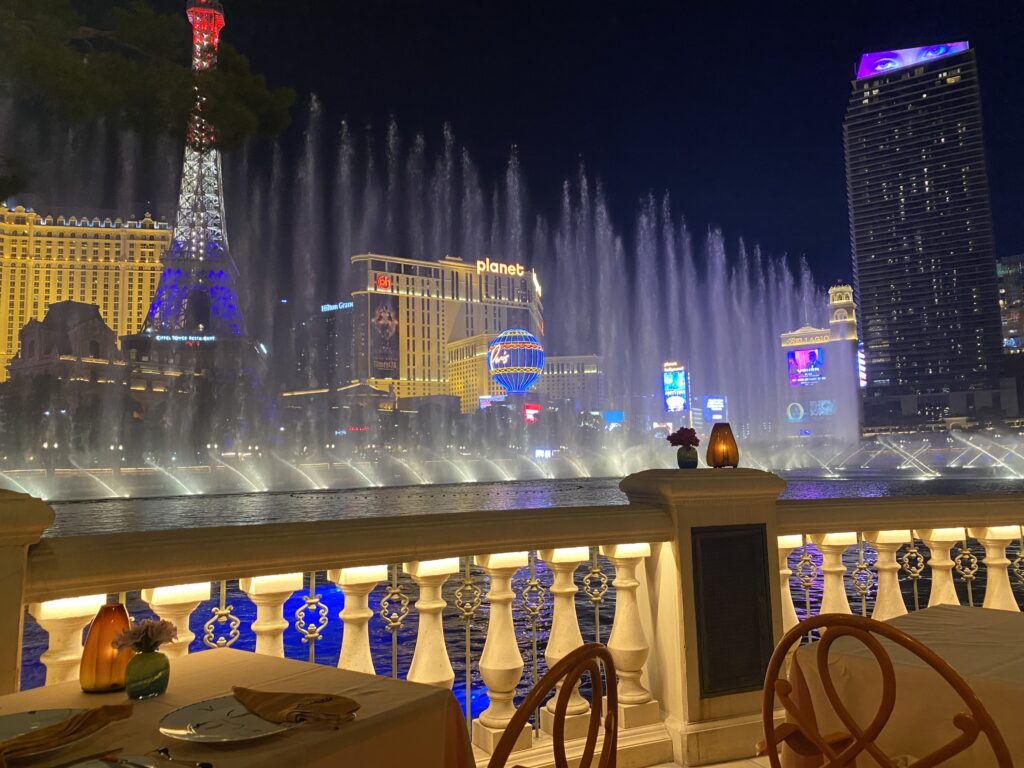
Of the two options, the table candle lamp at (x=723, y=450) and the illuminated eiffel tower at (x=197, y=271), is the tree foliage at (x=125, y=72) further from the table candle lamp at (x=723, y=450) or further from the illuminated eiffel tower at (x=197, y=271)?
the illuminated eiffel tower at (x=197, y=271)

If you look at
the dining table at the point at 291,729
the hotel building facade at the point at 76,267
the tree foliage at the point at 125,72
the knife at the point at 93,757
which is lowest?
the dining table at the point at 291,729

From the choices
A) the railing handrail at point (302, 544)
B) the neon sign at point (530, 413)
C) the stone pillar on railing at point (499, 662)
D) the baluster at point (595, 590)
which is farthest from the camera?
the neon sign at point (530, 413)

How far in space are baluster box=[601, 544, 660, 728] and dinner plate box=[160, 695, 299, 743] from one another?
2171 millimetres

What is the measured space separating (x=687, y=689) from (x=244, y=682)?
2.26m

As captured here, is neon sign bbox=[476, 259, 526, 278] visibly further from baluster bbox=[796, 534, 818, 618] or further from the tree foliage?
baluster bbox=[796, 534, 818, 618]

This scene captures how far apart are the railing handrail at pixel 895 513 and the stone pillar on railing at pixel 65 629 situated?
9.81ft

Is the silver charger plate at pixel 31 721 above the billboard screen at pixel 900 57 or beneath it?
beneath

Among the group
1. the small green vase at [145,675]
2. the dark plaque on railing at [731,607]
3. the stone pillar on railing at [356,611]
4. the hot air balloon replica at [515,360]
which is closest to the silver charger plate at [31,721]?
the small green vase at [145,675]

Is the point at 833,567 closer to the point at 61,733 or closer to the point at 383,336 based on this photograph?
the point at 61,733

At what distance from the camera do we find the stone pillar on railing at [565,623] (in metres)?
3.26

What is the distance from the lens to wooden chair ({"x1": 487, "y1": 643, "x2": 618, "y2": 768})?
1.57 meters

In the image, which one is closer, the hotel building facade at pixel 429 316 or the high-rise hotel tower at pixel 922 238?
the high-rise hotel tower at pixel 922 238

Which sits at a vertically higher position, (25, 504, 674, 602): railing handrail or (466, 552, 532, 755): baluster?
(25, 504, 674, 602): railing handrail

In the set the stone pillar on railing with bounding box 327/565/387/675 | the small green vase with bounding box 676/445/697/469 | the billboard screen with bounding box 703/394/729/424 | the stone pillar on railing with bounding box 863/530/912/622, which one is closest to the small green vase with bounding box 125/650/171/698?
the stone pillar on railing with bounding box 327/565/387/675
